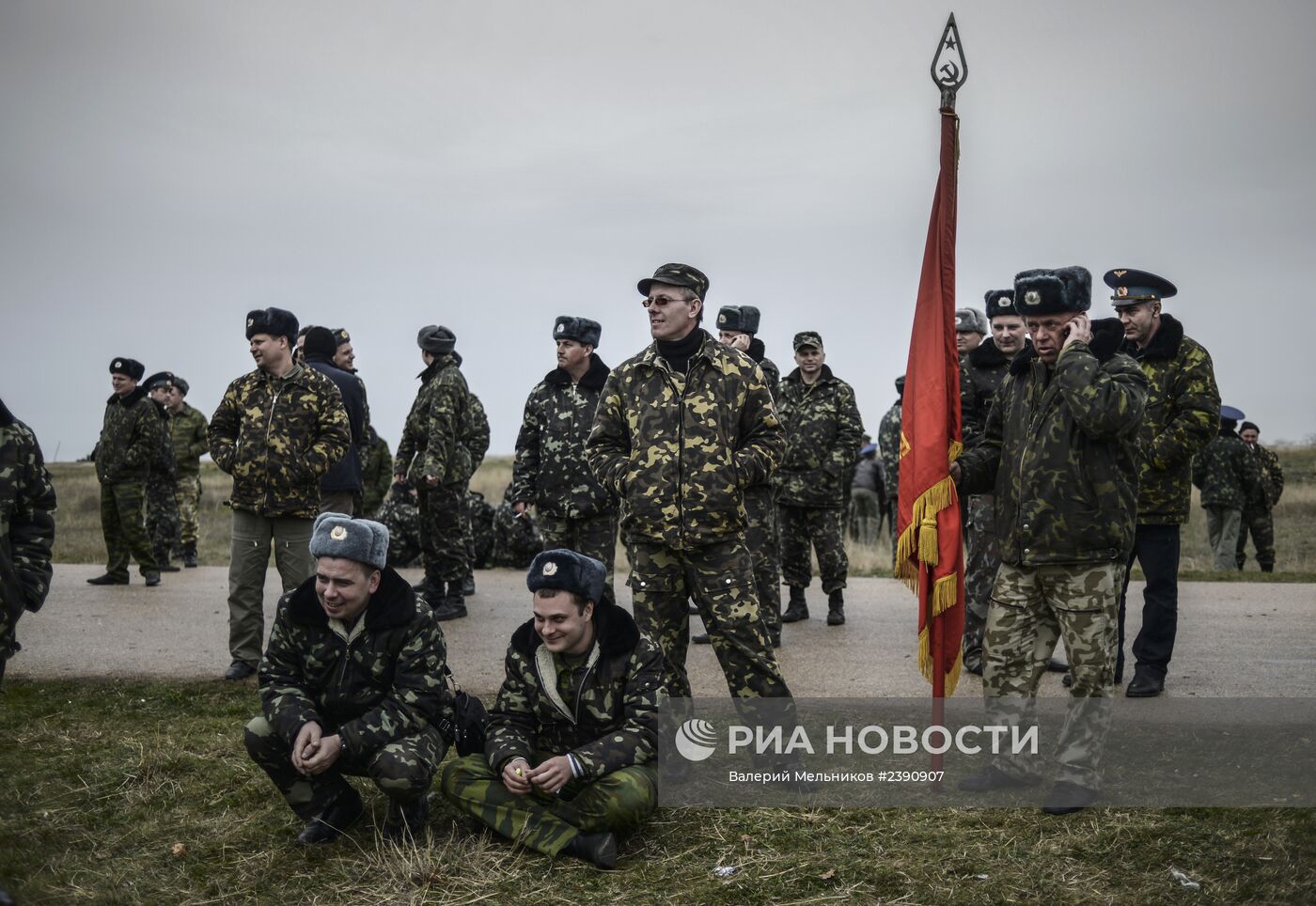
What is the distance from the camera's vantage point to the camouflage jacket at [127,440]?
36.0 ft

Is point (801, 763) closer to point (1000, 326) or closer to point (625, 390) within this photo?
point (625, 390)

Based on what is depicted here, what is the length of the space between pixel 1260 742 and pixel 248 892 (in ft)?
16.0

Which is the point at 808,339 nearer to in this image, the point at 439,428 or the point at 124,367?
the point at 439,428

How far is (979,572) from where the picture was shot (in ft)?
24.3

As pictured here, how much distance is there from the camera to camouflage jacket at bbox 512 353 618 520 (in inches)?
307

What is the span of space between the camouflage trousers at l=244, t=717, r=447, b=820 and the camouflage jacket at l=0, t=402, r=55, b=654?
1077 millimetres

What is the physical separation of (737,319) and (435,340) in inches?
100

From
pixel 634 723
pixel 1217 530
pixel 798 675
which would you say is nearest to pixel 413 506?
pixel 798 675

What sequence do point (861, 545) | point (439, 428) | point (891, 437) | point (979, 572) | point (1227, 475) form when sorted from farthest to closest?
1. point (861, 545)
2. point (1227, 475)
3. point (891, 437)
4. point (439, 428)
5. point (979, 572)

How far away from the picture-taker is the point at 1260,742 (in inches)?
228

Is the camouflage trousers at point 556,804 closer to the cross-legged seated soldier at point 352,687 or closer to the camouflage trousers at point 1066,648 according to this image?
the cross-legged seated soldier at point 352,687

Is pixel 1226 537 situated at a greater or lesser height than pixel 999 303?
lesser

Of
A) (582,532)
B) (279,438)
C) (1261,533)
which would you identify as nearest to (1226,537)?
(1261,533)

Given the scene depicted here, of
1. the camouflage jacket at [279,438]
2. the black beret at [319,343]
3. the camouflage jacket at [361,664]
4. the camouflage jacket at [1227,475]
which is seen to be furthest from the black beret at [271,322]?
the camouflage jacket at [1227,475]
